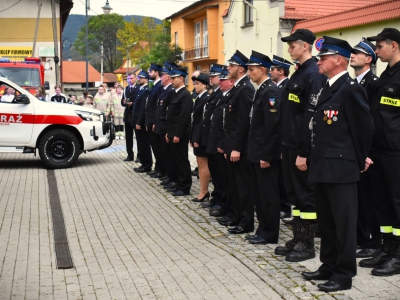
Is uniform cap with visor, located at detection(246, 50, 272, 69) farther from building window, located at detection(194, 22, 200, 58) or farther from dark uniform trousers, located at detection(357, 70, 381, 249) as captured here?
building window, located at detection(194, 22, 200, 58)

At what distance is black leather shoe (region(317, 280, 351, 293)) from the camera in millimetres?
5668

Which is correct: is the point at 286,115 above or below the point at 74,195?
above

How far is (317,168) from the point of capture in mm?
5691

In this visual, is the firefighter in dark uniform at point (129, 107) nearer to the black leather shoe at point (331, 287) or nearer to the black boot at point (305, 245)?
the black boot at point (305, 245)

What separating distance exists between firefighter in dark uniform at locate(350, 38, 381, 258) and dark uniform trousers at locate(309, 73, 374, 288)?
1.24 meters

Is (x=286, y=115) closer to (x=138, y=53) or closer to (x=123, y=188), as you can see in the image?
(x=123, y=188)

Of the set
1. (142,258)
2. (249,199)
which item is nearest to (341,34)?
(249,199)

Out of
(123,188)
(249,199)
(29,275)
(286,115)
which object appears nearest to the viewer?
(29,275)

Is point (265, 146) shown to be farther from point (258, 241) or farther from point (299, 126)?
point (258, 241)

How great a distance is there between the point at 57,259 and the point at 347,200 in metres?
3.11

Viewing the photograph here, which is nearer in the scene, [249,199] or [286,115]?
[286,115]

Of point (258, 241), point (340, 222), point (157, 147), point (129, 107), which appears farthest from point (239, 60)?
point (129, 107)

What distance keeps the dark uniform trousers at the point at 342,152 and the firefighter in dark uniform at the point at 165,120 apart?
20.6 ft

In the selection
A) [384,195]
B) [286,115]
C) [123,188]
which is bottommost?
[123,188]
